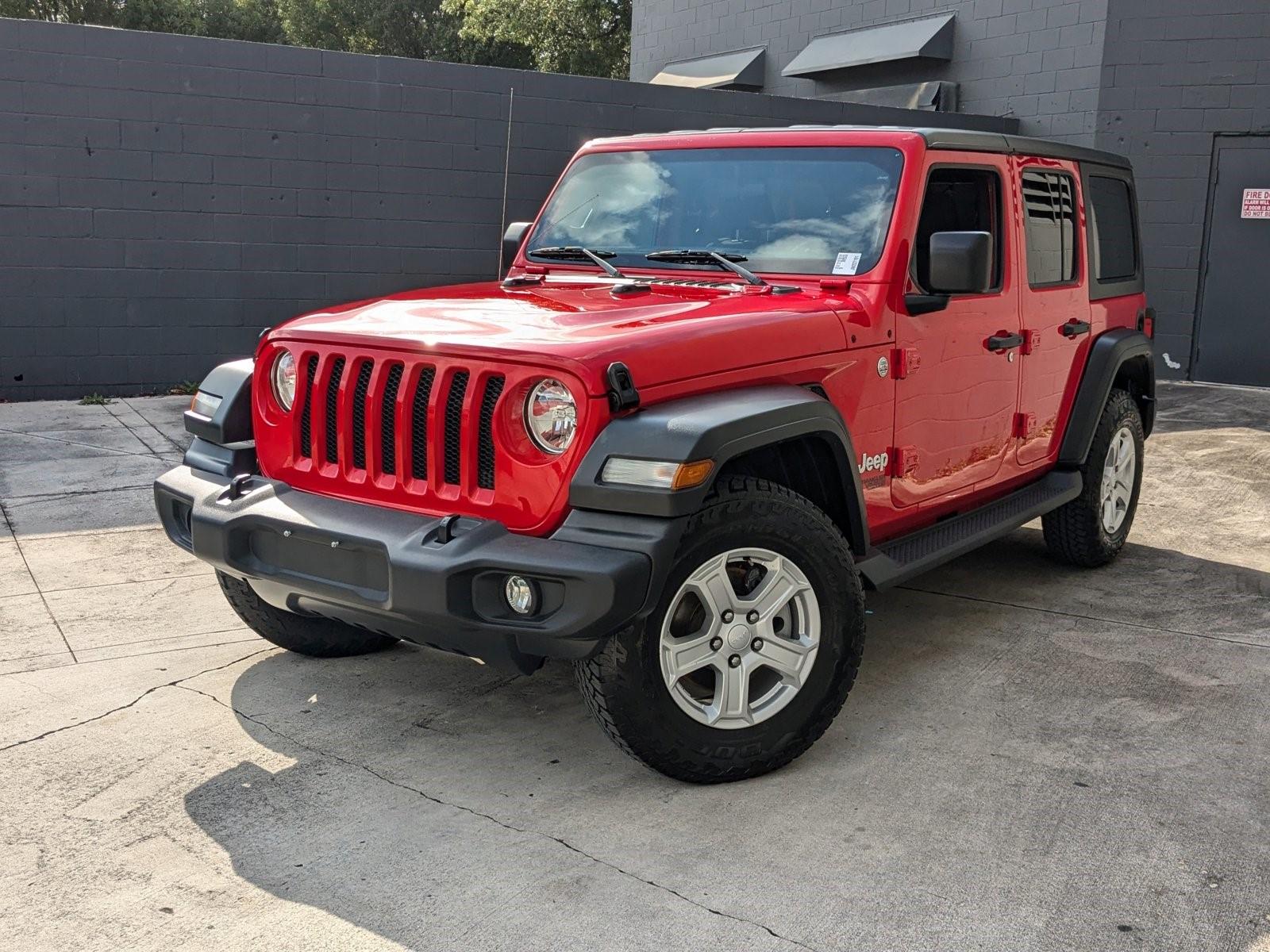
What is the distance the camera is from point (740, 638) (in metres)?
3.50

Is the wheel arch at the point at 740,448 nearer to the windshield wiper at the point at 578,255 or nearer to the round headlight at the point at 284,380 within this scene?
the windshield wiper at the point at 578,255

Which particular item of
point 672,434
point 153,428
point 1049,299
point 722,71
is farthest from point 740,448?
point 722,71

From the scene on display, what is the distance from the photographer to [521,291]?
4383 mm

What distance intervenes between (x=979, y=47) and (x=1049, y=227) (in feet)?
30.6

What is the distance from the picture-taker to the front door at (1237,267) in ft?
38.9

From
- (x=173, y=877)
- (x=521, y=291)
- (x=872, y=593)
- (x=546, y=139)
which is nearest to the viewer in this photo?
(x=173, y=877)

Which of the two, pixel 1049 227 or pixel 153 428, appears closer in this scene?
pixel 1049 227

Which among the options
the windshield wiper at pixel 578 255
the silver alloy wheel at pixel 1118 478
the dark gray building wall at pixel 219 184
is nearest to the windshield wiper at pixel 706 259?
the windshield wiper at pixel 578 255

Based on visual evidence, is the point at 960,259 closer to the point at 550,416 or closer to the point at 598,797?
the point at 550,416

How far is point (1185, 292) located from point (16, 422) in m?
10.3

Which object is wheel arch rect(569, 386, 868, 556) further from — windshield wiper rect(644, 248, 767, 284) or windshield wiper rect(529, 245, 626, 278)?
windshield wiper rect(529, 245, 626, 278)

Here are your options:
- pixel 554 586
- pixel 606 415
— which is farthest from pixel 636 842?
pixel 606 415

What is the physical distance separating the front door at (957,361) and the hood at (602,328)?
0.47 meters

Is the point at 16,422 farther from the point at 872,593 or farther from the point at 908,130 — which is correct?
the point at 908,130
